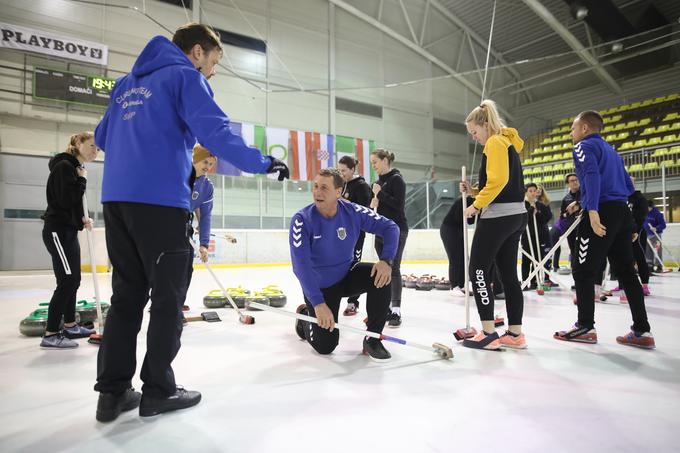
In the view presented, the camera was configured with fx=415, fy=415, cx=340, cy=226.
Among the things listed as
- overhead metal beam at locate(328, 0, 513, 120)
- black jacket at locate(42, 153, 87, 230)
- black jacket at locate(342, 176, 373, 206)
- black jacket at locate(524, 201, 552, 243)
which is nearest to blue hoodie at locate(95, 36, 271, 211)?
black jacket at locate(42, 153, 87, 230)

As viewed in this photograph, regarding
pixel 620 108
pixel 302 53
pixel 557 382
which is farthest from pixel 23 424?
pixel 620 108

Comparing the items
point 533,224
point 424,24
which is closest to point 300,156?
point 424,24

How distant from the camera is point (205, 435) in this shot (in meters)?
1.34

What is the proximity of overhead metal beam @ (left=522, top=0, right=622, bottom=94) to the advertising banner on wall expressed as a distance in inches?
446

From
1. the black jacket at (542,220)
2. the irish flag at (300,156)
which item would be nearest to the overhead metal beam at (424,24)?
the irish flag at (300,156)

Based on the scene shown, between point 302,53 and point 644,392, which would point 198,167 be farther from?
point 302,53

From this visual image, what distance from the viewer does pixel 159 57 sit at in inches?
59.1

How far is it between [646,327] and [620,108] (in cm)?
1543

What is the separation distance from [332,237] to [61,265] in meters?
1.68

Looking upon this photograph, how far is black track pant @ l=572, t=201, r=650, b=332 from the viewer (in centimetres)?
249

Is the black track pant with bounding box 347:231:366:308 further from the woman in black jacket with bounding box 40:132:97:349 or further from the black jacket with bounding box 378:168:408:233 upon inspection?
the woman in black jacket with bounding box 40:132:97:349

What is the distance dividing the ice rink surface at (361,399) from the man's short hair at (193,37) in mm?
1383

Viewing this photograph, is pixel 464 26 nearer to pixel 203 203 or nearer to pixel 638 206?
pixel 638 206

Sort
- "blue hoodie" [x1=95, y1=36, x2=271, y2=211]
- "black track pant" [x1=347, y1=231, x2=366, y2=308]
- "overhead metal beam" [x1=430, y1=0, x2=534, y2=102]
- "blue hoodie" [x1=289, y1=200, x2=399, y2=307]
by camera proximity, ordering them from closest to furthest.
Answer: "blue hoodie" [x1=95, y1=36, x2=271, y2=211] < "blue hoodie" [x1=289, y1=200, x2=399, y2=307] < "black track pant" [x1=347, y1=231, x2=366, y2=308] < "overhead metal beam" [x1=430, y1=0, x2=534, y2=102]
